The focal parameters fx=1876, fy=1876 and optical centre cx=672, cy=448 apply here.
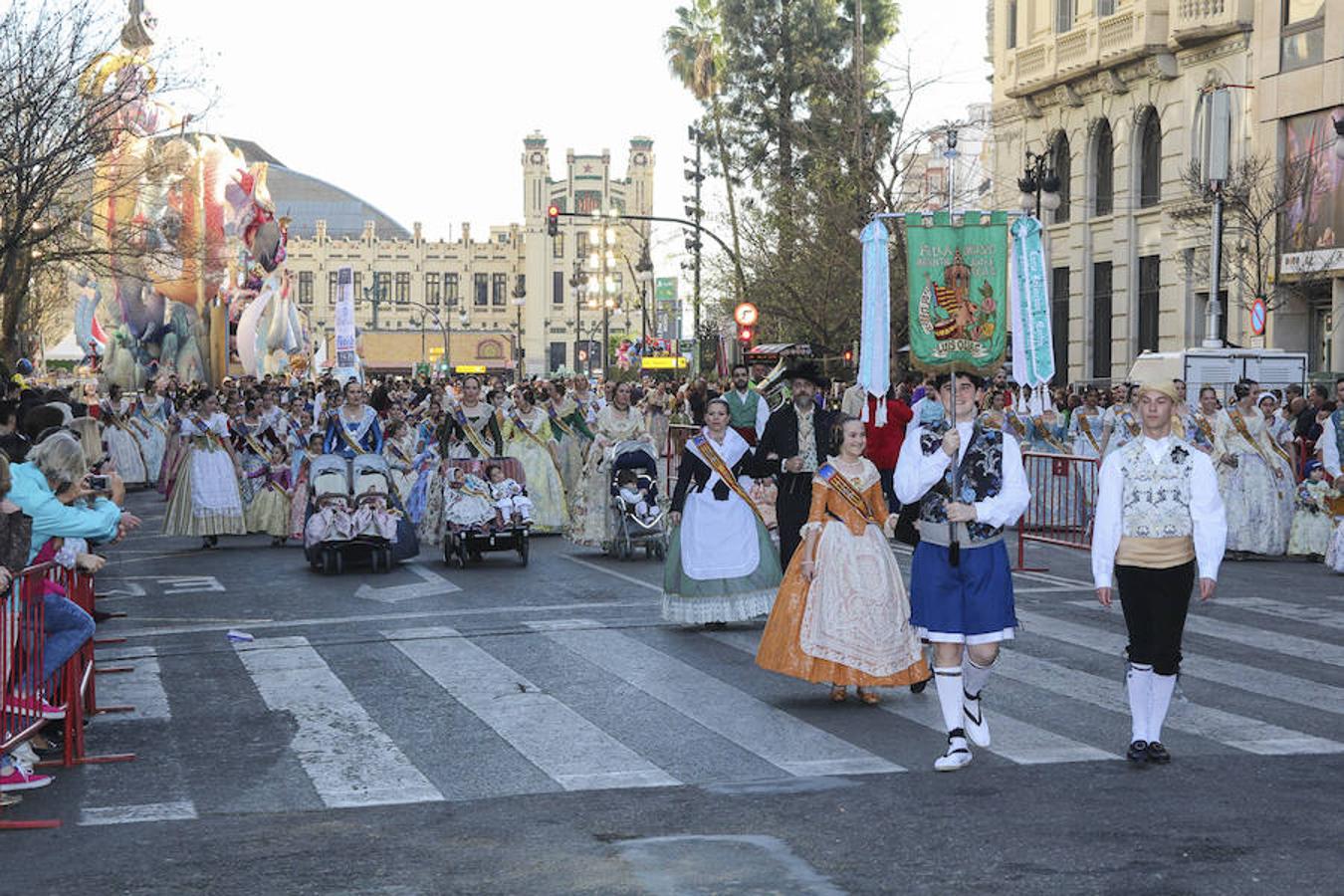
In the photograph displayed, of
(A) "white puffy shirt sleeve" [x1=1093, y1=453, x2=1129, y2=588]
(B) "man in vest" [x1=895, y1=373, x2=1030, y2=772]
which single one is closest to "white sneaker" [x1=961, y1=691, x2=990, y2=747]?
(B) "man in vest" [x1=895, y1=373, x2=1030, y2=772]

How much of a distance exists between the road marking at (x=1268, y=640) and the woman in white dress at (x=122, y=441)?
74.7ft

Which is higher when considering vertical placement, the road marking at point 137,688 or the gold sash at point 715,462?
the gold sash at point 715,462

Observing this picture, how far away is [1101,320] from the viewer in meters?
42.3

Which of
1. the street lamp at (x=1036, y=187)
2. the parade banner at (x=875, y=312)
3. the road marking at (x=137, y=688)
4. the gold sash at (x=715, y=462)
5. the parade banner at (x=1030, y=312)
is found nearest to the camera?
the road marking at (x=137, y=688)

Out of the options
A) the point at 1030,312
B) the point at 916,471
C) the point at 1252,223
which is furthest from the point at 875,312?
the point at 1252,223

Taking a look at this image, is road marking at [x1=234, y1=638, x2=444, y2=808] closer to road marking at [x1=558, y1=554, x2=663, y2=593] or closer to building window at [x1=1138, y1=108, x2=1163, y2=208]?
road marking at [x1=558, y1=554, x2=663, y2=593]

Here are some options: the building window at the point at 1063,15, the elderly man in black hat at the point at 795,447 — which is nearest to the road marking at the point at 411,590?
the elderly man in black hat at the point at 795,447

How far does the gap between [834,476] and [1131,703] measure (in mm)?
2195

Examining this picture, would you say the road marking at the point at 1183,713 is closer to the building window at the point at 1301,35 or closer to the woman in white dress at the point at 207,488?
the woman in white dress at the point at 207,488

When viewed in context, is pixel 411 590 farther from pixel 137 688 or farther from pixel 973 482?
pixel 973 482

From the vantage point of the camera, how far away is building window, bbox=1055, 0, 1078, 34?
4338 centimetres

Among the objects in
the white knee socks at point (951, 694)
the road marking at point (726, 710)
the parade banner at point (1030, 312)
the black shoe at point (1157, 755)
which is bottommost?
the road marking at point (726, 710)

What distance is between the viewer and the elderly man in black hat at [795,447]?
13414mm

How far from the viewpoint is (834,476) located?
10.0 metres
